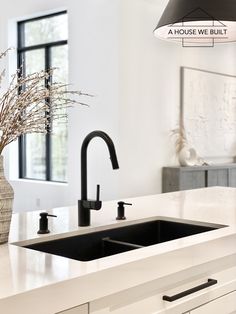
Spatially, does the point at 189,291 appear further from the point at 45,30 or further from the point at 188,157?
the point at 45,30

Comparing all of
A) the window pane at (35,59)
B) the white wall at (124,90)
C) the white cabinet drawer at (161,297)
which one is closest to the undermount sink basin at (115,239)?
the white cabinet drawer at (161,297)

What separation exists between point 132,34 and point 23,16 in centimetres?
204

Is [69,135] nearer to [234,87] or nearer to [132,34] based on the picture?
[132,34]

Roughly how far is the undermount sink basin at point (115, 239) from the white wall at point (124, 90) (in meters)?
3.48

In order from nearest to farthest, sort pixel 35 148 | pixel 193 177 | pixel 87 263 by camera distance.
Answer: pixel 87 263 → pixel 193 177 → pixel 35 148

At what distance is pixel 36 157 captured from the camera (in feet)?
24.0

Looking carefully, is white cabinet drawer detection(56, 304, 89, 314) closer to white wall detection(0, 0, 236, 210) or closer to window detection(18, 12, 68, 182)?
white wall detection(0, 0, 236, 210)

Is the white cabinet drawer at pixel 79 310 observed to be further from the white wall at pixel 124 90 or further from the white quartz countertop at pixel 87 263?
the white wall at pixel 124 90

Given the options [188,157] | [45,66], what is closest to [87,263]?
[188,157]

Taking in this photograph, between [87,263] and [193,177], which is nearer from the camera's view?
[87,263]

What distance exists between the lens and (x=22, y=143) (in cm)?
744

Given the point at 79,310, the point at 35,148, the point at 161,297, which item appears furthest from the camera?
the point at 35,148

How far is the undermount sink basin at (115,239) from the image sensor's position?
1.82 metres

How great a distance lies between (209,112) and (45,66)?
2518mm
